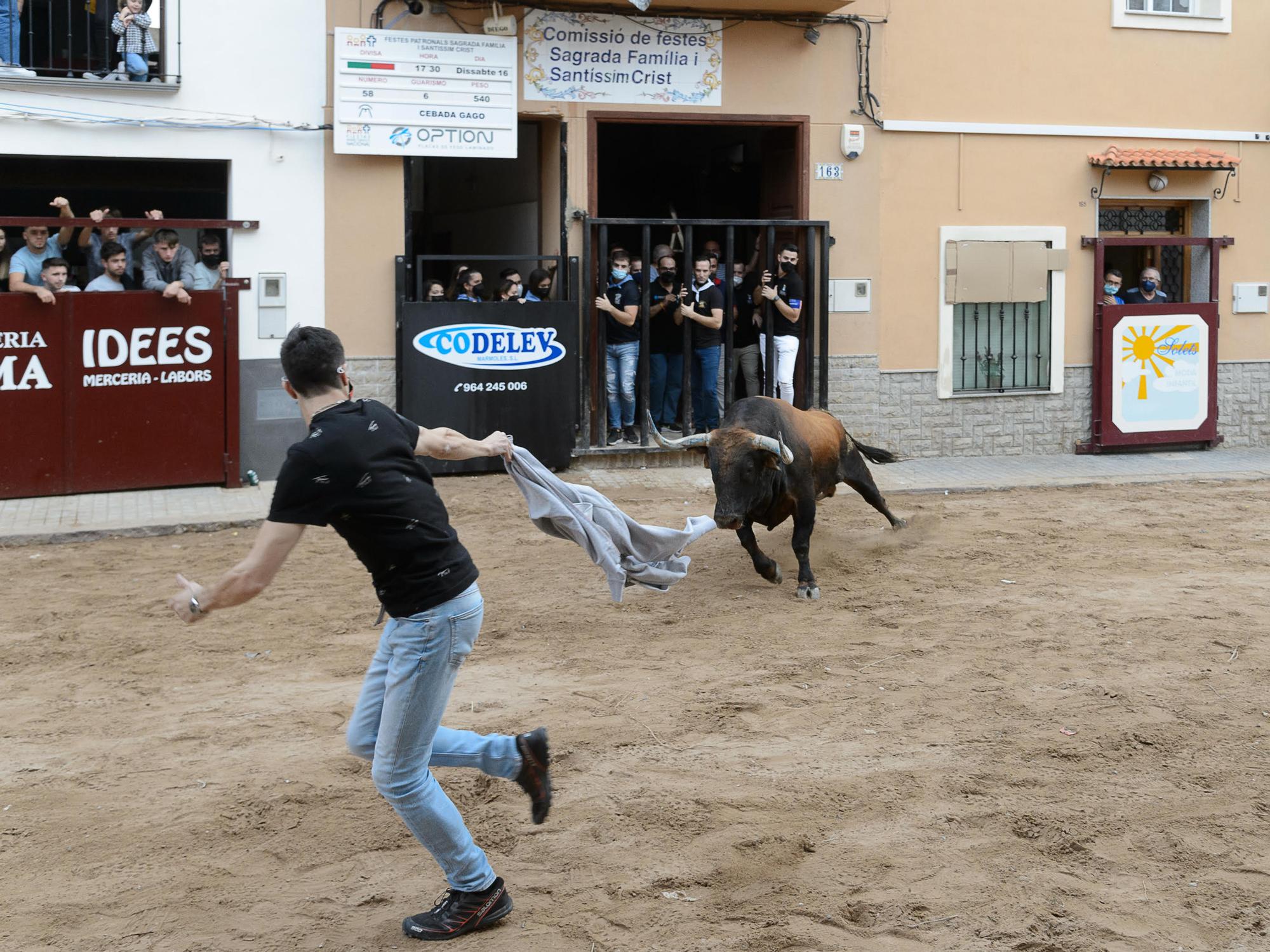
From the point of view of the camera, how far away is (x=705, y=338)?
15539 millimetres

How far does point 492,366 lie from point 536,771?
1008cm

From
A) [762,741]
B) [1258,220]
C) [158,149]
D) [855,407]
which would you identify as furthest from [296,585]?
[1258,220]

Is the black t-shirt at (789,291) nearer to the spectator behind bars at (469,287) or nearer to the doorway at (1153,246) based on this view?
the spectator behind bars at (469,287)

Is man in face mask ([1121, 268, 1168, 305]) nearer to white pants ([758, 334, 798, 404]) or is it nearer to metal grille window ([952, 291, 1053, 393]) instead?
metal grille window ([952, 291, 1053, 393])

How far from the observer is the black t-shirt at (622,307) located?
1516 centimetres

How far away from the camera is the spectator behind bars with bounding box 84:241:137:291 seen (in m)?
13.3

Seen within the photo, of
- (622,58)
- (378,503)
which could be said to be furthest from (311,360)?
(622,58)

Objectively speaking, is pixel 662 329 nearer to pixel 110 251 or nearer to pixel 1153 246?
pixel 110 251

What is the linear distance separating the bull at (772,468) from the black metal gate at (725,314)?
13.6 feet

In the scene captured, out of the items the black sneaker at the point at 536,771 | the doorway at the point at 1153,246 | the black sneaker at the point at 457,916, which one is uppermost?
the doorway at the point at 1153,246

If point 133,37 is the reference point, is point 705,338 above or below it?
below

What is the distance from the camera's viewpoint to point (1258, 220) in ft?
58.6

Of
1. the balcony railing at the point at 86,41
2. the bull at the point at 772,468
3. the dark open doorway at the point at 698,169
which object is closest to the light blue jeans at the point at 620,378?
the dark open doorway at the point at 698,169

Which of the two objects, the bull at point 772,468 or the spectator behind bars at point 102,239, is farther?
the spectator behind bars at point 102,239
